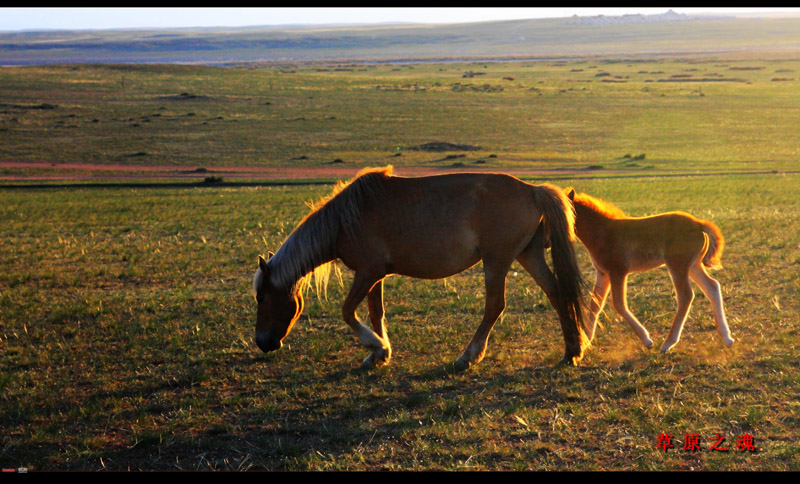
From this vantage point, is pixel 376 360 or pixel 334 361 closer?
pixel 376 360

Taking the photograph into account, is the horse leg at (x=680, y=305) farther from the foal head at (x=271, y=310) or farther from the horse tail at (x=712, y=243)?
the foal head at (x=271, y=310)

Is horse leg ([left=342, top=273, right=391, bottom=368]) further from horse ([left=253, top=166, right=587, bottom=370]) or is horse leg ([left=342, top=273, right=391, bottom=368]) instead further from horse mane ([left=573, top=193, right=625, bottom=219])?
horse mane ([left=573, top=193, right=625, bottom=219])

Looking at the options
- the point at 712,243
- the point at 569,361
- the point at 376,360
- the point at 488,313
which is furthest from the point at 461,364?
the point at 712,243

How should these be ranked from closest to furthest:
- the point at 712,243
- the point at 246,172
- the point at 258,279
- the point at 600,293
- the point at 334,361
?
the point at 258,279
the point at 712,243
the point at 334,361
the point at 600,293
the point at 246,172

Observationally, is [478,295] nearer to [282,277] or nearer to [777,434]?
[282,277]

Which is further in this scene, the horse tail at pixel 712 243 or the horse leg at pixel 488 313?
the horse tail at pixel 712 243

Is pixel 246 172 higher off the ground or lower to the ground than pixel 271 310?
lower

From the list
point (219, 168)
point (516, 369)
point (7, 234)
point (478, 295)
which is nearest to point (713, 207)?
point (478, 295)

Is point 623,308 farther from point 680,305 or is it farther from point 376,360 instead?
point 376,360

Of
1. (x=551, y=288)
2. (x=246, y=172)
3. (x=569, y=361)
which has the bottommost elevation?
(x=246, y=172)

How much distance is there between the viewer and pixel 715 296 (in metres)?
7.83

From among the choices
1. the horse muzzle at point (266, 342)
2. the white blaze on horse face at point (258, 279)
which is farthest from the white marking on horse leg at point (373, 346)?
the white blaze on horse face at point (258, 279)

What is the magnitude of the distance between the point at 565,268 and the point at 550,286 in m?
0.24

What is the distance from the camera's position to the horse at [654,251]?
775 centimetres
